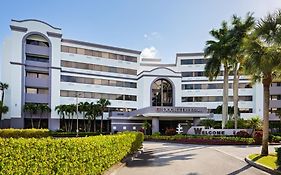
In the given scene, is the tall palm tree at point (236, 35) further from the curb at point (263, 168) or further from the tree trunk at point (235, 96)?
the curb at point (263, 168)

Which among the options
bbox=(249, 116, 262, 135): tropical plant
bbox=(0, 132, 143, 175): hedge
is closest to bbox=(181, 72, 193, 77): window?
bbox=(249, 116, 262, 135): tropical plant

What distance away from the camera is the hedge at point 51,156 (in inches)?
263

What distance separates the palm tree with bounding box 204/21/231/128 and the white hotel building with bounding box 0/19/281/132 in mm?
12026

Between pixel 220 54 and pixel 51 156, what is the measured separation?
1329 inches

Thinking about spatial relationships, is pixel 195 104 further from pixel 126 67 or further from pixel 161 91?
pixel 126 67

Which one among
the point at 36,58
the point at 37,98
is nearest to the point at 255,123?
the point at 37,98

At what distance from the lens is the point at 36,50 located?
57469 millimetres

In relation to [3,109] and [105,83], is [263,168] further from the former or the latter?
[105,83]

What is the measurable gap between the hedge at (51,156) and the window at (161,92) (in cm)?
5381

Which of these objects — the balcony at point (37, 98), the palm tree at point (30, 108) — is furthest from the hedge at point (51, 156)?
the balcony at point (37, 98)

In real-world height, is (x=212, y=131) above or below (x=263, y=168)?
below

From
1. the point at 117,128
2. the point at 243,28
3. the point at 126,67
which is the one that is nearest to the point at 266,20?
the point at 243,28

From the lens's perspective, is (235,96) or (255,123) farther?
(255,123)

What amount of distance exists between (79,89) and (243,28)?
114ft
